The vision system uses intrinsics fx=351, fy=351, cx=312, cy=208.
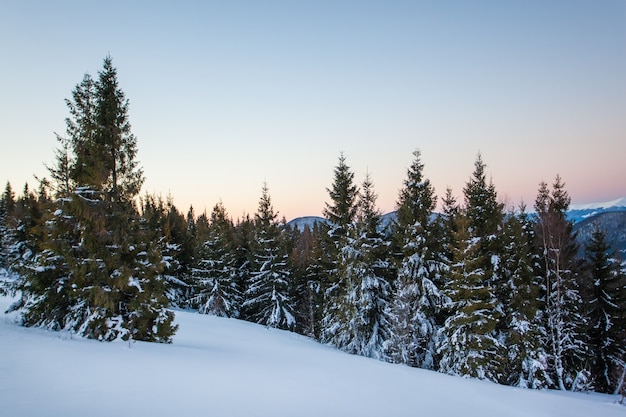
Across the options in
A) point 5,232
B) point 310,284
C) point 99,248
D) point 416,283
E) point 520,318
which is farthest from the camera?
point 5,232

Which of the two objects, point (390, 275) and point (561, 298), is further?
point (390, 275)

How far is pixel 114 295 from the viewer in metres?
12.9

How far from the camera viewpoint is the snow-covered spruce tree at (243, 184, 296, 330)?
3169 centimetres

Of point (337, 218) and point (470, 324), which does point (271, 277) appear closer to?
point (337, 218)

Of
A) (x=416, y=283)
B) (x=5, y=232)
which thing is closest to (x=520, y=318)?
(x=416, y=283)

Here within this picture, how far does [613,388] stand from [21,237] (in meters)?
58.3

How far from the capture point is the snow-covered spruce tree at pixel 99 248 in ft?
42.2

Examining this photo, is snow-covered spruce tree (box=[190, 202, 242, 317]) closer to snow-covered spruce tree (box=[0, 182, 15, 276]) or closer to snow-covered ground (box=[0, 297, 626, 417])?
snow-covered ground (box=[0, 297, 626, 417])

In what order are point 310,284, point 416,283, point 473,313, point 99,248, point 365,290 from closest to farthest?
1. point 99,248
2. point 473,313
3. point 416,283
4. point 365,290
5. point 310,284

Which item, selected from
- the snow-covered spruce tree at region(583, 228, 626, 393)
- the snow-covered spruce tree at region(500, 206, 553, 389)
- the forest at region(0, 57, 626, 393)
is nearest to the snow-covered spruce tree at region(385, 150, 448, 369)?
the forest at region(0, 57, 626, 393)

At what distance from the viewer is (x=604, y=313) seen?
24656 millimetres

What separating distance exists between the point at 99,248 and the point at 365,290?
51.0ft

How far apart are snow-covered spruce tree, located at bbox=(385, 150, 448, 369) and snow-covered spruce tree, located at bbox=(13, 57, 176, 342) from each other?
12.8 metres

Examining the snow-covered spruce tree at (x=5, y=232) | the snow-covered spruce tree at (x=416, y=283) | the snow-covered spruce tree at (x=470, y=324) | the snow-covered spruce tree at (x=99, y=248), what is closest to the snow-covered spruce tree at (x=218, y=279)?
the snow-covered spruce tree at (x=416, y=283)
